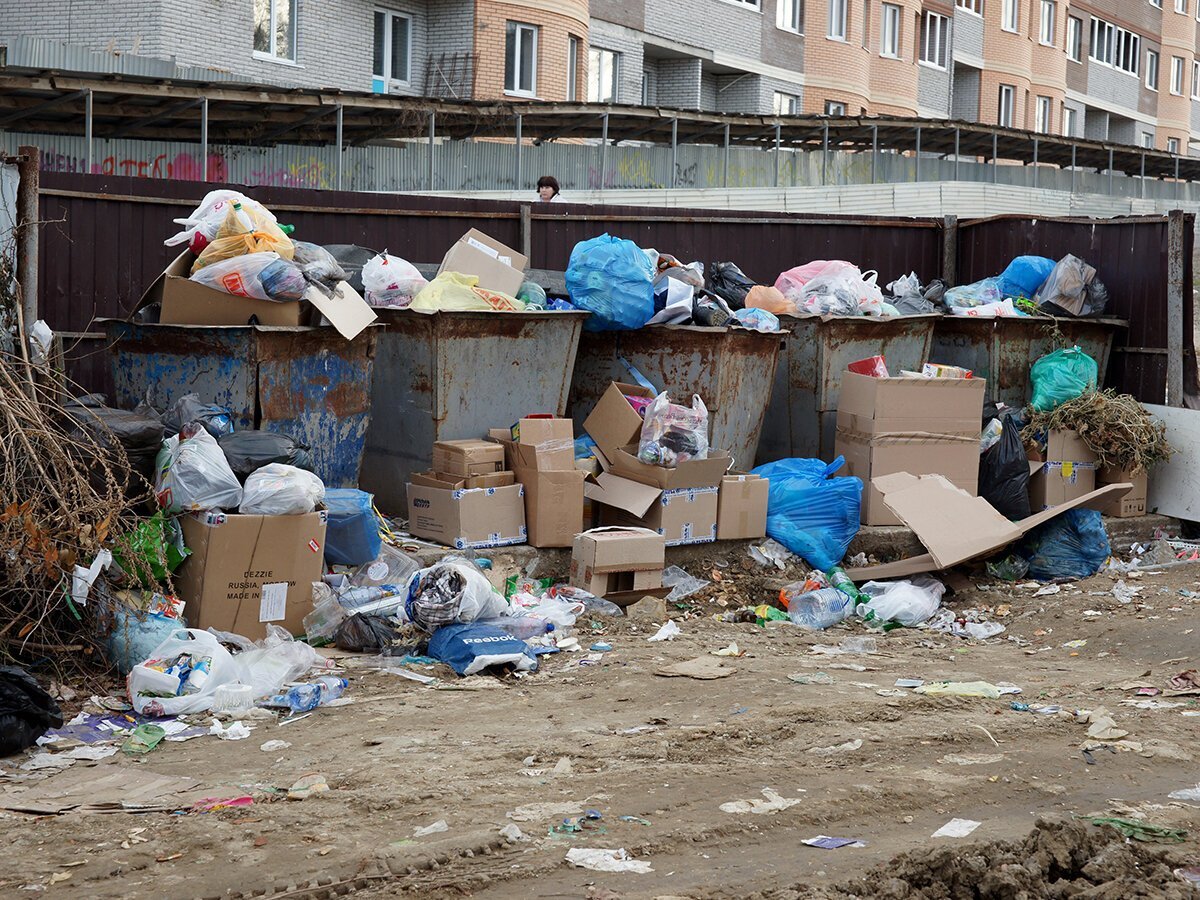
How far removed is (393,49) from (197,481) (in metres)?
15.2

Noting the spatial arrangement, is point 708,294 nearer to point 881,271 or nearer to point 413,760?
point 881,271

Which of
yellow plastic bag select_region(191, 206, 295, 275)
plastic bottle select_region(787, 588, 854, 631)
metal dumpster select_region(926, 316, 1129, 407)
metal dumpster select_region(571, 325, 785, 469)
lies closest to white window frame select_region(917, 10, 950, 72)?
metal dumpster select_region(926, 316, 1129, 407)

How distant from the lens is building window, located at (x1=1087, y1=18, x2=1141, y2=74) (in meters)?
37.5

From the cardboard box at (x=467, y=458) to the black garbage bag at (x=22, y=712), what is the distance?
2727mm

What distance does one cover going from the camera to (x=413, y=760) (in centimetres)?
427

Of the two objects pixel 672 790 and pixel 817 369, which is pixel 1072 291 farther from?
pixel 672 790

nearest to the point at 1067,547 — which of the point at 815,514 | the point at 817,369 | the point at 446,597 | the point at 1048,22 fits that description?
the point at 815,514

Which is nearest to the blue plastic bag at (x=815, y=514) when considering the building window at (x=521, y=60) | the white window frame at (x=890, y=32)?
the building window at (x=521, y=60)

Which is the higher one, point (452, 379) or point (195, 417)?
point (452, 379)

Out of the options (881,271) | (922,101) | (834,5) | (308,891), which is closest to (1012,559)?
(881,271)

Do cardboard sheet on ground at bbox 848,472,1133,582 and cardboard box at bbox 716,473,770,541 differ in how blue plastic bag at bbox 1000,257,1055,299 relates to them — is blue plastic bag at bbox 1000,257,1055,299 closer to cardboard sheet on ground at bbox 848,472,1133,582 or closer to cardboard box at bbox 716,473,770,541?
cardboard sheet on ground at bbox 848,472,1133,582

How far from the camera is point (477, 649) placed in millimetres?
5508

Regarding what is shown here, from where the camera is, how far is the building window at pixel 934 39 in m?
31.3

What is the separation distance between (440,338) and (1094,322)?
476 cm
